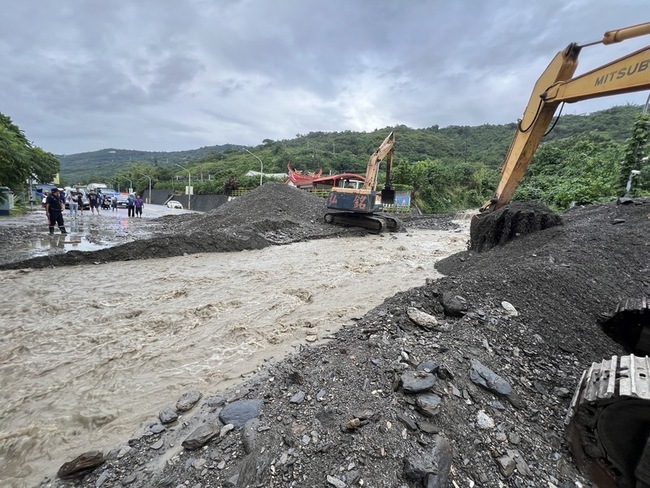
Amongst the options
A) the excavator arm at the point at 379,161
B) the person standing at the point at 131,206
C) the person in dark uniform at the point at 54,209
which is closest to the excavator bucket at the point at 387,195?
the excavator arm at the point at 379,161

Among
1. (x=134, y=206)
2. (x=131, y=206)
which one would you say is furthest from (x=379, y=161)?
(x=134, y=206)

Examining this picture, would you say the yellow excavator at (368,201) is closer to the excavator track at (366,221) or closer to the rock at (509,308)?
the excavator track at (366,221)

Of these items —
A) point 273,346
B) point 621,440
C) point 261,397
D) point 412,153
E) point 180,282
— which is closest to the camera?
point 621,440

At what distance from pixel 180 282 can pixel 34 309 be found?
2530mm

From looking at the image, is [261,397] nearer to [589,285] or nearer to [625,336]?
[625,336]

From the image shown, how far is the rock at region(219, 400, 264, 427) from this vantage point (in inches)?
104

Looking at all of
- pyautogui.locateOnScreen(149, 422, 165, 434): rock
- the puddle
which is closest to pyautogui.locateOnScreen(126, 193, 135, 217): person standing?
the puddle

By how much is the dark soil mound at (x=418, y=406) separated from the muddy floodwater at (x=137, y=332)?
700 mm

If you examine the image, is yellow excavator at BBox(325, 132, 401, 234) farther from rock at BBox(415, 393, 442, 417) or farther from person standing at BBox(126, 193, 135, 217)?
person standing at BBox(126, 193, 135, 217)

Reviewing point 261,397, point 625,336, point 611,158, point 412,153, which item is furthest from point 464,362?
point 412,153

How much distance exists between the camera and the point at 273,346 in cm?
459

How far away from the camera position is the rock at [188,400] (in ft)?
10.5

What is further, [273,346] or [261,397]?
[273,346]

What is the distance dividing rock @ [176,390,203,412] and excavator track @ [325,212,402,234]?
1326 cm
